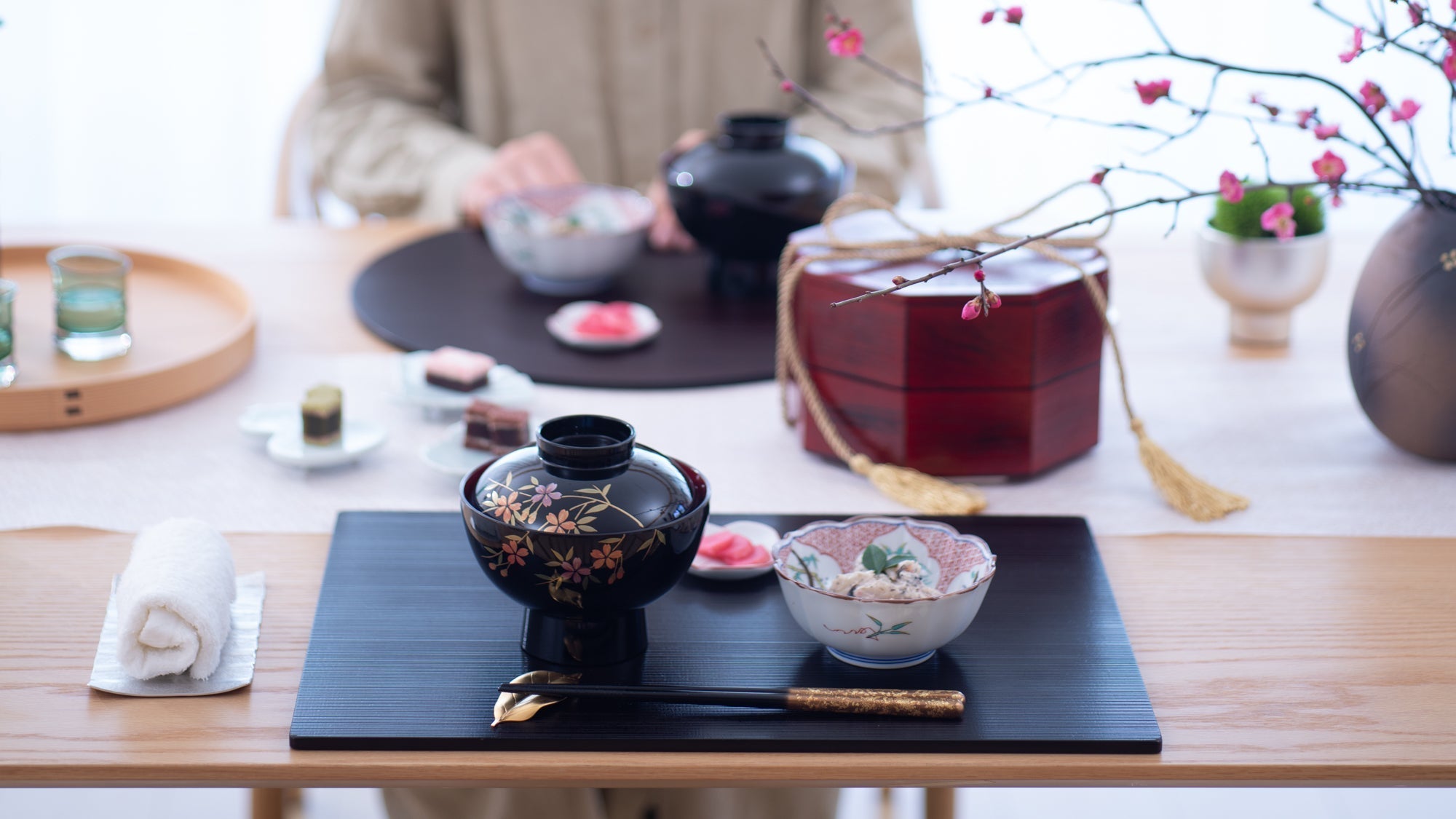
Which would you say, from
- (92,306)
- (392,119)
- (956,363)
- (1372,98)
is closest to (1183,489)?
(956,363)

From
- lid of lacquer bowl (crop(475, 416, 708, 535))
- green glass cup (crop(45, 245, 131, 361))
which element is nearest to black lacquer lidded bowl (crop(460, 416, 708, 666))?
lid of lacquer bowl (crop(475, 416, 708, 535))

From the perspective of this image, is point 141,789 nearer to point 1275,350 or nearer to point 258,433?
point 258,433

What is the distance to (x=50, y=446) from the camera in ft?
3.58

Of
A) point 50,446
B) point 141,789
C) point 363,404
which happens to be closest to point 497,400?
point 363,404

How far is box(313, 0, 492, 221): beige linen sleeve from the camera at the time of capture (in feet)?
6.22

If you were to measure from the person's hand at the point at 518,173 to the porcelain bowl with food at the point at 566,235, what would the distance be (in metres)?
0.16

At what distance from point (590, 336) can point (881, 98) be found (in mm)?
932

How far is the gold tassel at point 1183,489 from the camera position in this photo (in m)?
1.00

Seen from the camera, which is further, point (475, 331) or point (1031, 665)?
point (475, 331)

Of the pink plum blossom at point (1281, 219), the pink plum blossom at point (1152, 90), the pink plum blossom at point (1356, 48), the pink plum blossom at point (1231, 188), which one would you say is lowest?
the pink plum blossom at point (1281, 219)

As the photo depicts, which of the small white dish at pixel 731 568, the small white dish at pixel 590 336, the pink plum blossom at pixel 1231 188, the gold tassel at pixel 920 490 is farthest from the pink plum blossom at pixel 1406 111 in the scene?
the small white dish at pixel 590 336

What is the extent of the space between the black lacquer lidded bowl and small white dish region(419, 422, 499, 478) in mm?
245

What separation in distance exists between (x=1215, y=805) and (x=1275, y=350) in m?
0.81

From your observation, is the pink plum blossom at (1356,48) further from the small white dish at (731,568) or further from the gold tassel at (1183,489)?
the small white dish at (731,568)
